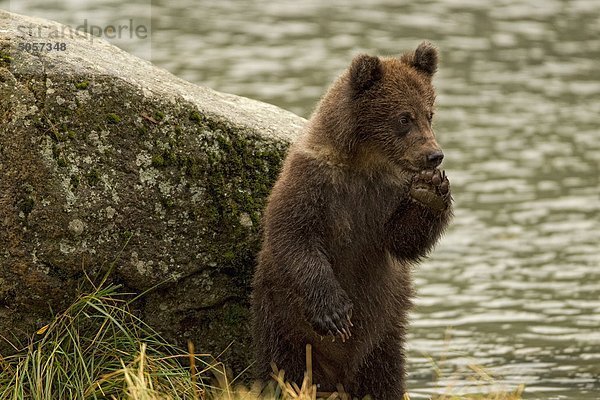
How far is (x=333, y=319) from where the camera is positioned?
6.77 meters

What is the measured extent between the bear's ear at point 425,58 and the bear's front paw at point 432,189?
70 cm

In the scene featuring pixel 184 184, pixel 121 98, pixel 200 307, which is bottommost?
pixel 200 307

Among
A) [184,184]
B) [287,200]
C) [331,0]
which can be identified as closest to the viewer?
[287,200]

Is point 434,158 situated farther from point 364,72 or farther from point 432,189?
point 364,72

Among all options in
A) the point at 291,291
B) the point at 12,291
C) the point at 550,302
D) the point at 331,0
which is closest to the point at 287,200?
the point at 291,291

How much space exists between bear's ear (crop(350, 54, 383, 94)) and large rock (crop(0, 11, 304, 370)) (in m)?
0.91

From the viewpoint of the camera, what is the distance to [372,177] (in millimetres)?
7004

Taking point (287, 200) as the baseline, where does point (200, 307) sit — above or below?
below

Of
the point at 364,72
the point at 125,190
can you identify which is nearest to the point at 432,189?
the point at 364,72

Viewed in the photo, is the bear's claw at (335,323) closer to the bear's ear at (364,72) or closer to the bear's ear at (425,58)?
the bear's ear at (364,72)

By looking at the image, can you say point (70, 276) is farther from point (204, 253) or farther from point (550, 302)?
point (550, 302)

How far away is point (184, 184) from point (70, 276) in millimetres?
832

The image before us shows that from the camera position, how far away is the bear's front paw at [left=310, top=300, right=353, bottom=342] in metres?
6.77

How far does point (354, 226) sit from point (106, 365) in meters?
1.55
